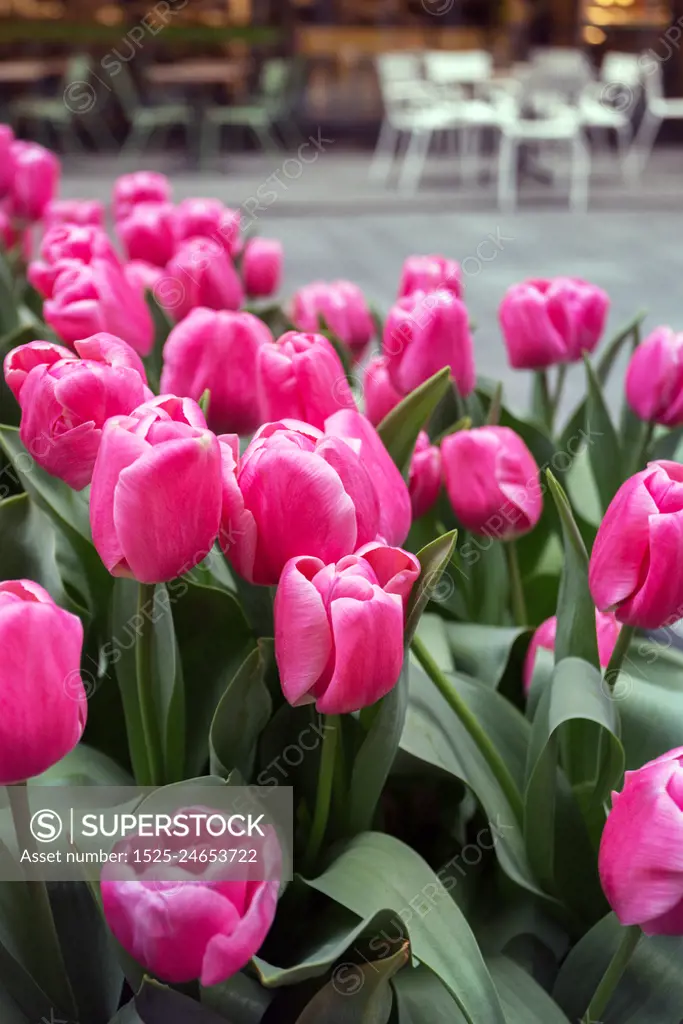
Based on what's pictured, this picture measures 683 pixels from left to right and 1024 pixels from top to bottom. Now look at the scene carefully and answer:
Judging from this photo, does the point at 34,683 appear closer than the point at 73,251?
Yes

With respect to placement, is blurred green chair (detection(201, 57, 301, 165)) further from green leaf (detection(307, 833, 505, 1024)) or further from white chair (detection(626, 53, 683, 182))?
green leaf (detection(307, 833, 505, 1024))

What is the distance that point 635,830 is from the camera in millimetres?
405

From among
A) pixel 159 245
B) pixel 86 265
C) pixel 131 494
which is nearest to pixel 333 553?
pixel 131 494

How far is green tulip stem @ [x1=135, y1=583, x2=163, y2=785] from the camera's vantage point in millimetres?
486

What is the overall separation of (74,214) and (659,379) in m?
0.75

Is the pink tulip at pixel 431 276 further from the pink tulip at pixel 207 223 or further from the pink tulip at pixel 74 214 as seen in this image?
the pink tulip at pixel 74 214

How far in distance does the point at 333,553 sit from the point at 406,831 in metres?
0.27

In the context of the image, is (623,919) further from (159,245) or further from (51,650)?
(159,245)

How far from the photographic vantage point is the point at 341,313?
3.17 feet

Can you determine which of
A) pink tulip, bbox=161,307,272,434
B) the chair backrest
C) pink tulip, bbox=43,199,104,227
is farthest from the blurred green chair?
pink tulip, bbox=161,307,272,434

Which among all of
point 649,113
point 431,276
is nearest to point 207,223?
point 431,276

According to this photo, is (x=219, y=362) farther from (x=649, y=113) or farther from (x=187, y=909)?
(x=649, y=113)

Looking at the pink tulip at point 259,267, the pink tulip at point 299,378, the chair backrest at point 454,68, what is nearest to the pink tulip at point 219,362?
the pink tulip at point 299,378

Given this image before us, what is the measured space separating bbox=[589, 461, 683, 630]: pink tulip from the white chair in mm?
7441
